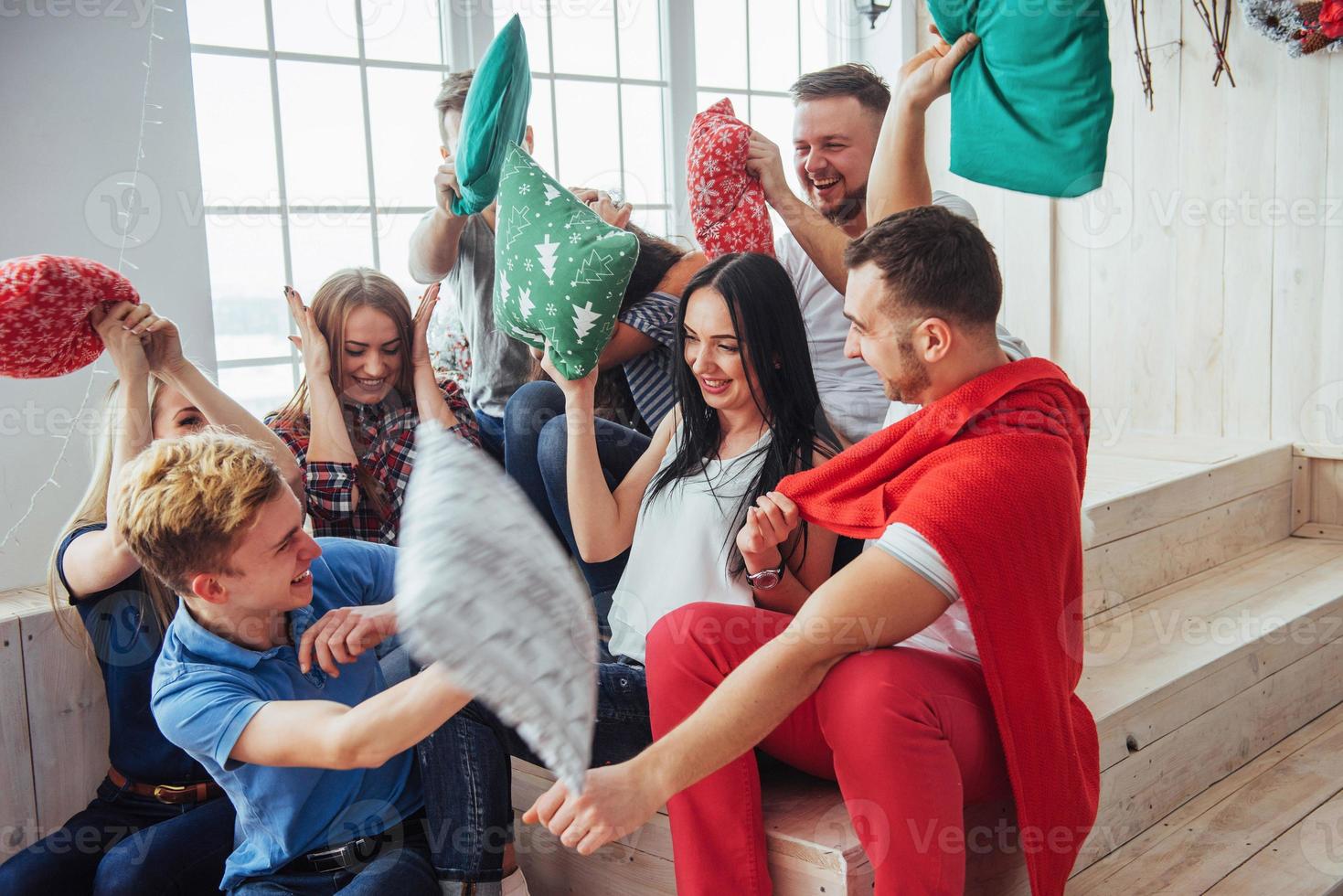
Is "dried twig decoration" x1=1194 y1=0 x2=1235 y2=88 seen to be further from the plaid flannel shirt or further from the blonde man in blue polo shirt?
the blonde man in blue polo shirt

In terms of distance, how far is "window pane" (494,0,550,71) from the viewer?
118 inches

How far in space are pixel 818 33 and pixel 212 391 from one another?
287cm

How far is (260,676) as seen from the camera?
1314 millimetres

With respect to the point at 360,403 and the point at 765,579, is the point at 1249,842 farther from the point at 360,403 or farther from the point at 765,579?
the point at 360,403

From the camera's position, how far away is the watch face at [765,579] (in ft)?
4.51

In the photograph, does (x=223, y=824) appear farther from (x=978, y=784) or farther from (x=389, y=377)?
(x=978, y=784)

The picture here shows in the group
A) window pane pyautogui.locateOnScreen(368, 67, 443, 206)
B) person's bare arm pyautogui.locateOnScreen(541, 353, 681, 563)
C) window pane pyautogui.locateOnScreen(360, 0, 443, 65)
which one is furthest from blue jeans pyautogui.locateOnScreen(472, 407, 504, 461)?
window pane pyautogui.locateOnScreen(360, 0, 443, 65)

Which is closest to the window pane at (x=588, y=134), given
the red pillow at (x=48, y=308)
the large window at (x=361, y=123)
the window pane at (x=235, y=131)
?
the large window at (x=361, y=123)

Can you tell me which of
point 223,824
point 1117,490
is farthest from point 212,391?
point 1117,490

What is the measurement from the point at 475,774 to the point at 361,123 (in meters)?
1.83

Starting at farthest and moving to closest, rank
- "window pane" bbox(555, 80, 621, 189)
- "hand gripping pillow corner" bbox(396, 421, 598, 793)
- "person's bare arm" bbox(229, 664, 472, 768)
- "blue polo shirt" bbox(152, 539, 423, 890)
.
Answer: "window pane" bbox(555, 80, 621, 189) < "blue polo shirt" bbox(152, 539, 423, 890) < "person's bare arm" bbox(229, 664, 472, 768) < "hand gripping pillow corner" bbox(396, 421, 598, 793)

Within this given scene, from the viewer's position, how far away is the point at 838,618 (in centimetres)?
112

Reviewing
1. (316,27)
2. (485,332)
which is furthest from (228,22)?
(485,332)

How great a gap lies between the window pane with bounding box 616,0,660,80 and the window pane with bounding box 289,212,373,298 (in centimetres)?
104
